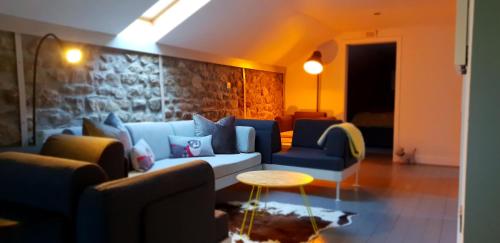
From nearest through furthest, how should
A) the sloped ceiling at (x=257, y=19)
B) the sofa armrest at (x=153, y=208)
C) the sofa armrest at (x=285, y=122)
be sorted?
the sofa armrest at (x=153, y=208)
the sloped ceiling at (x=257, y=19)
the sofa armrest at (x=285, y=122)

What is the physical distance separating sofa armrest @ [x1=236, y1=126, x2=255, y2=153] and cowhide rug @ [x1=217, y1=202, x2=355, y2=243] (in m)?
0.73

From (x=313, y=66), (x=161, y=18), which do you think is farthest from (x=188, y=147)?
(x=313, y=66)

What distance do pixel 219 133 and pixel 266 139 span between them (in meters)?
0.58

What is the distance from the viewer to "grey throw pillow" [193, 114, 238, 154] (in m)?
4.03

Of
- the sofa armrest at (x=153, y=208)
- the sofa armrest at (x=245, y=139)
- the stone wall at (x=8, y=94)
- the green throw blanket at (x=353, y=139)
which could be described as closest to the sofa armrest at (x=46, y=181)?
the sofa armrest at (x=153, y=208)

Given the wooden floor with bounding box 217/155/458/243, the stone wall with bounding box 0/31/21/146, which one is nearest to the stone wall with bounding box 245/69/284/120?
the wooden floor with bounding box 217/155/458/243

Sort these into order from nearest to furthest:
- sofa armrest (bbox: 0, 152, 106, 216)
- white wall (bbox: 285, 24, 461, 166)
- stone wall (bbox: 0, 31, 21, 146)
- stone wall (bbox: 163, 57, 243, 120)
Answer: sofa armrest (bbox: 0, 152, 106, 216) < stone wall (bbox: 0, 31, 21, 146) < stone wall (bbox: 163, 57, 243, 120) < white wall (bbox: 285, 24, 461, 166)

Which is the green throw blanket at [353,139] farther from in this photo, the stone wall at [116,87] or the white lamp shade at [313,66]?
the white lamp shade at [313,66]

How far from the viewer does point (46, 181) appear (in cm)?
155

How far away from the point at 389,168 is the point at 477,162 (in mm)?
4831

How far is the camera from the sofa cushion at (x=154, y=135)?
350cm

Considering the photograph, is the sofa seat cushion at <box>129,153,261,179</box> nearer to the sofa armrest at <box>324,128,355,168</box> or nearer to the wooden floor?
the wooden floor

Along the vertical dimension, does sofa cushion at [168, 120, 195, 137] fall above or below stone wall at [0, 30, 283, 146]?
below

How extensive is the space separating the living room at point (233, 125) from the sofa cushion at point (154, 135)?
2 centimetres
